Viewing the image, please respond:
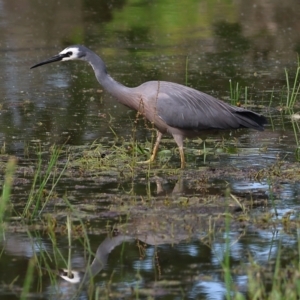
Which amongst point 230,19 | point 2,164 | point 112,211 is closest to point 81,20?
point 230,19

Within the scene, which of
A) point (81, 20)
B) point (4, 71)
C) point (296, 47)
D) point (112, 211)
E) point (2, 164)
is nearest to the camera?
point (112, 211)

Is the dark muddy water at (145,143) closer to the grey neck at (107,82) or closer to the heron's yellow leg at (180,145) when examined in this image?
the heron's yellow leg at (180,145)

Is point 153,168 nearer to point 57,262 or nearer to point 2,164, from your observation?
point 2,164

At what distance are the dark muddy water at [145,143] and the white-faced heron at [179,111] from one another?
27 centimetres

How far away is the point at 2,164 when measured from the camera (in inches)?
320

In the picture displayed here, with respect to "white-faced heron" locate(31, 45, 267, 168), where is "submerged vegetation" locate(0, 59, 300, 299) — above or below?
below

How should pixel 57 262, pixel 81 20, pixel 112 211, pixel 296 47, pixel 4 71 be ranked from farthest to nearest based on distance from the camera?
pixel 81 20, pixel 296 47, pixel 4 71, pixel 112 211, pixel 57 262

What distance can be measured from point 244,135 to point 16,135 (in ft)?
7.30

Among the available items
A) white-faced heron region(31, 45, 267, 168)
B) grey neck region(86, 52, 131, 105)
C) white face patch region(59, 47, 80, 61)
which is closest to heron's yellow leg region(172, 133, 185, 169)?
white-faced heron region(31, 45, 267, 168)

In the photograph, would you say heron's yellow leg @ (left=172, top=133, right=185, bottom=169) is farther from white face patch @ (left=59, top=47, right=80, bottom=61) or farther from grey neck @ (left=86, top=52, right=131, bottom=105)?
white face patch @ (left=59, top=47, right=80, bottom=61)

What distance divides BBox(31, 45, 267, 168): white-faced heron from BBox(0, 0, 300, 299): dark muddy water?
0.88 feet

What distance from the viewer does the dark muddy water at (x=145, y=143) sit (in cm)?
558

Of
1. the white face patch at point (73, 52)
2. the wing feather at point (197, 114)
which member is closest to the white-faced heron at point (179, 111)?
the wing feather at point (197, 114)

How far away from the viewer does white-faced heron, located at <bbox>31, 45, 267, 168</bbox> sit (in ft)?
28.1
